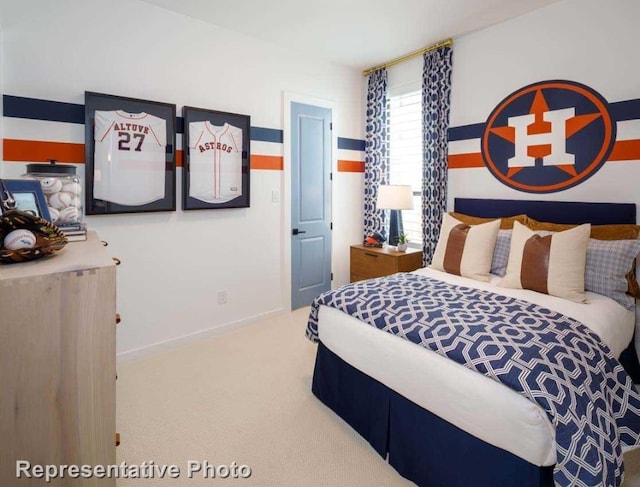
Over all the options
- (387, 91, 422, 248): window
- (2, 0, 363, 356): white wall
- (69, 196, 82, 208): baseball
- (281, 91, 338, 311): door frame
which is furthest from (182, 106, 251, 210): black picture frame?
(387, 91, 422, 248): window

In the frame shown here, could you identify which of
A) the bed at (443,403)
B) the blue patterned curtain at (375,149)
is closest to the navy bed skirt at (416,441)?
the bed at (443,403)

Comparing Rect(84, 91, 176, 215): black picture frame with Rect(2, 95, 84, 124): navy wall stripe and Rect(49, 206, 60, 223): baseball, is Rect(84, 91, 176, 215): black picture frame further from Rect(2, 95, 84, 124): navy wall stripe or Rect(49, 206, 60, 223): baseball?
Rect(49, 206, 60, 223): baseball

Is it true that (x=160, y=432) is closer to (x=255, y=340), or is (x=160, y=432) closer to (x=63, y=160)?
(x=255, y=340)

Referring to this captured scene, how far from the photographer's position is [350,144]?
4.48m

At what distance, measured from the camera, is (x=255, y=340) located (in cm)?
337

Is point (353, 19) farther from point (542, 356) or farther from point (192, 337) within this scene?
point (192, 337)

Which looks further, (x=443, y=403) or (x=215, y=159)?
(x=215, y=159)

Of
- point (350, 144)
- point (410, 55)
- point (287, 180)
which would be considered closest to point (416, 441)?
point (287, 180)

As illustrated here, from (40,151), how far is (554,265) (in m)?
3.49

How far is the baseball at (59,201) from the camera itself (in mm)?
1525

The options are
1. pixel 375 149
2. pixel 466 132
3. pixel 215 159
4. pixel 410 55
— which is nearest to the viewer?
pixel 215 159

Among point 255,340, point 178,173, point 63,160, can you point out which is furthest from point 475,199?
point 63,160

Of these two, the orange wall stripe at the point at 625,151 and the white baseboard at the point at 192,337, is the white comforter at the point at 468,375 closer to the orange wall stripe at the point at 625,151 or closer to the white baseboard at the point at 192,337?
the orange wall stripe at the point at 625,151

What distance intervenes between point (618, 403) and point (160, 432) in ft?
7.55
